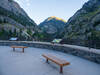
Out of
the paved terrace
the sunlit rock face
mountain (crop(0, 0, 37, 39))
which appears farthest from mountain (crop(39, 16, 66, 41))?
the paved terrace

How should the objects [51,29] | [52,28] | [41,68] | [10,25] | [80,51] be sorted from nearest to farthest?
1. [41,68]
2. [80,51]
3. [10,25]
4. [51,29]
5. [52,28]

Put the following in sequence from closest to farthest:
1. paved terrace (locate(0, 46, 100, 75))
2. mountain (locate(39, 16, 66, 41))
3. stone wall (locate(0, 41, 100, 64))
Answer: paved terrace (locate(0, 46, 100, 75)) → stone wall (locate(0, 41, 100, 64)) → mountain (locate(39, 16, 66, 41))

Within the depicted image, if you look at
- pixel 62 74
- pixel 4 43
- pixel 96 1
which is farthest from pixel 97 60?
pixel 96 1

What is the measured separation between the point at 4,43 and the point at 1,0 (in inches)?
1957

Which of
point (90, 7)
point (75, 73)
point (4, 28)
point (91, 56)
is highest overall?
point (90, 7)

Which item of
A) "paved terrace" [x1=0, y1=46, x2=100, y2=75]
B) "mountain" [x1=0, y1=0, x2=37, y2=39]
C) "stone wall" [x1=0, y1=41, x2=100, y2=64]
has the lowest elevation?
"paved terrace" [x1=0, y1=46, x2=100, y2=75]

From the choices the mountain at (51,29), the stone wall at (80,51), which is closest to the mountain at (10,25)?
the stone wall at (80,51)

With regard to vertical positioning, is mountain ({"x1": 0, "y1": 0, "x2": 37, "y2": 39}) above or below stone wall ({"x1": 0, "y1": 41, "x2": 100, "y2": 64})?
above

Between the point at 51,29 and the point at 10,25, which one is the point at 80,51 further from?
the point at 51,29

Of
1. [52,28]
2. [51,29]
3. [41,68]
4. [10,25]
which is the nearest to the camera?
[41,68]

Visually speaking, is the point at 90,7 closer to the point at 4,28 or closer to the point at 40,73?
the point at 4,28

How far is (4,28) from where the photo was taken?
22031mm

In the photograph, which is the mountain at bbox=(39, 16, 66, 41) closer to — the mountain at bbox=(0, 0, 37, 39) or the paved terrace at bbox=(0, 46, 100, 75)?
the mountain at bbox=(0, 0, 37, 39)

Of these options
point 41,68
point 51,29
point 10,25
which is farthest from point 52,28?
point 41,68
